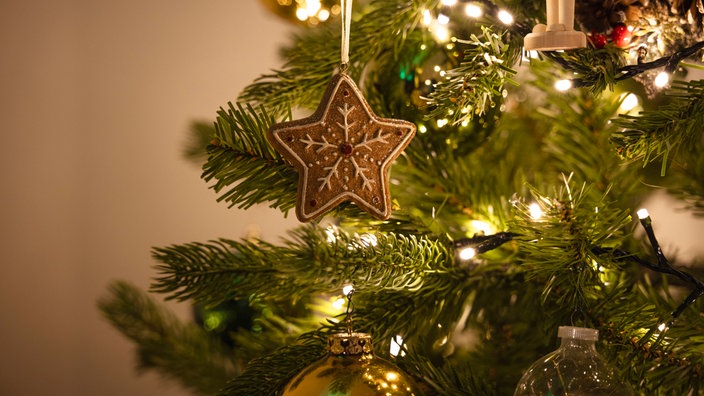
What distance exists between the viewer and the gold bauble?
0.42 meters

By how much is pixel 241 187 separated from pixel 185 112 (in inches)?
32.7

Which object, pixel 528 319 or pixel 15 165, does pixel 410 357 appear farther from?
pixel 15 165

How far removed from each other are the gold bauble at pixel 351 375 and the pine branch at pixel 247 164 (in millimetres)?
106

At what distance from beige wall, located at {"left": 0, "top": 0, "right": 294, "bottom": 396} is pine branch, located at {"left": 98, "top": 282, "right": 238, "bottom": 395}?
1.60 feet

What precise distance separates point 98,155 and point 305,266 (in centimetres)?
86

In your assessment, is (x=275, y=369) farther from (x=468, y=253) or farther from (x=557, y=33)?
(x=557, y=33)

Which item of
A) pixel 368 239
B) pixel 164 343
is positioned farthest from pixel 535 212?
pixel 164 343

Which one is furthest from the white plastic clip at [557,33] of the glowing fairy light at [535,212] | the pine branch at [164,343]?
the pine branch at [164,343]

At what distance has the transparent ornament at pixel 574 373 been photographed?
1.28 ft

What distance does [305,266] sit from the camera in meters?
0.49

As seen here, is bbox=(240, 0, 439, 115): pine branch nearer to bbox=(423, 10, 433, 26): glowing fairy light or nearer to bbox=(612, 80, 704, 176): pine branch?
bbox=(423, 10, 433, 26): glowing fairy light

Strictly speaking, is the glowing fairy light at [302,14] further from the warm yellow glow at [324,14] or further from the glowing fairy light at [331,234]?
the glowing fairy light at [331,234]

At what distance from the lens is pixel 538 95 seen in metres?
0.80

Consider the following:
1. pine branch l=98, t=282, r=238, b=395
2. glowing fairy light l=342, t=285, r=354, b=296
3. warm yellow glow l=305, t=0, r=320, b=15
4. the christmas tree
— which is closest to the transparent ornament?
the christmas tree
